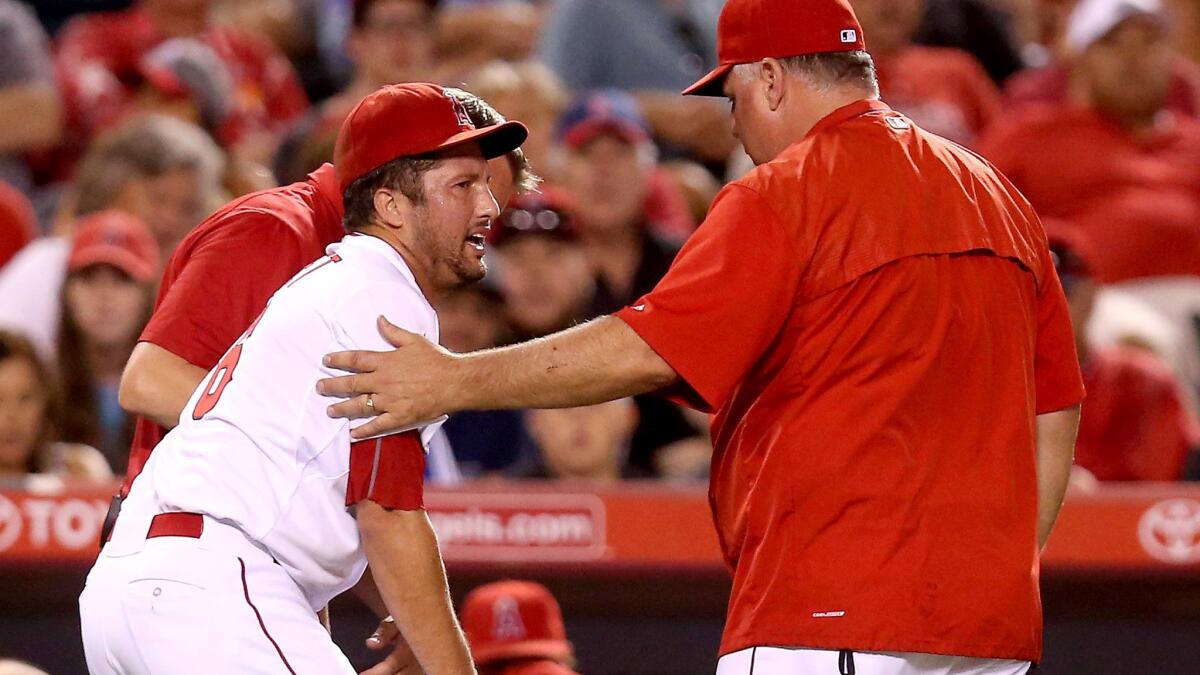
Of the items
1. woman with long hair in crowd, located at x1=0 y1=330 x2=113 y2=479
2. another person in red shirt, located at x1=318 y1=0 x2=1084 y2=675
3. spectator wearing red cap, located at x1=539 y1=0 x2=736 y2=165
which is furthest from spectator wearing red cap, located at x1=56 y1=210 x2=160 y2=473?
another person in red shirt, located at x1=318 y1=0 x2=1084 y2=675

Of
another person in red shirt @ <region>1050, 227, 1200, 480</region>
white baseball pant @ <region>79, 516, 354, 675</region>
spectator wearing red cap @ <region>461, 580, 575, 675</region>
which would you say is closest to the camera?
white baseball pant @ <region>79, 516, 354, 675</region>

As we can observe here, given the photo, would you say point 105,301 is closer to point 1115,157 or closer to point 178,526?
point 178,526

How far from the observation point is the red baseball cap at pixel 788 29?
131 inches

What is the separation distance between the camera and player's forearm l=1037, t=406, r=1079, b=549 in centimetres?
354

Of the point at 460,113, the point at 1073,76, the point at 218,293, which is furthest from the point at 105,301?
the point at 1073,76

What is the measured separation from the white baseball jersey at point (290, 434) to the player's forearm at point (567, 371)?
0.53 ft

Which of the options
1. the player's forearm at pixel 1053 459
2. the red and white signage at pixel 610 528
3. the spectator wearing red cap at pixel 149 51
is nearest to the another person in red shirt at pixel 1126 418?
the red and white signage at pixel 610 528

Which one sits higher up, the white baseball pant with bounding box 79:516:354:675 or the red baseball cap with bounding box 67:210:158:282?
the white baseball pant with bounding box 79:516:354:675

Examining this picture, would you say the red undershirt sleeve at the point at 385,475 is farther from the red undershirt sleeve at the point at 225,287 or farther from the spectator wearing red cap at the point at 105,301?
the spectator wearing red cap at the point at 105,301

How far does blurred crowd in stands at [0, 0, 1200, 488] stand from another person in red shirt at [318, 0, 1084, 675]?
Result: 2473 mm

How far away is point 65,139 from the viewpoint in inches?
326

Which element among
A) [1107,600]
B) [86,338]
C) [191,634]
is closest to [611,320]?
[191,634]

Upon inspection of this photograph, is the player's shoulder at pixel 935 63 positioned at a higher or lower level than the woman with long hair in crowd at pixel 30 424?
higher

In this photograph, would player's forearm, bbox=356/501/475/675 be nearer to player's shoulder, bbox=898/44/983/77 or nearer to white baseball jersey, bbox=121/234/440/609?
white baseball jersey, bbox=121/234/440/609
